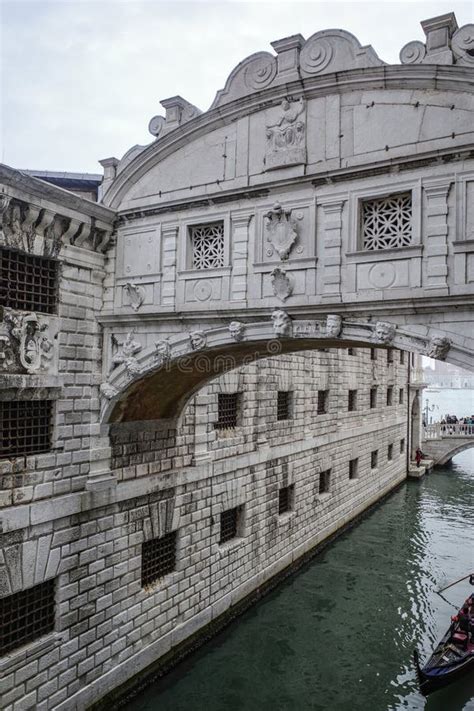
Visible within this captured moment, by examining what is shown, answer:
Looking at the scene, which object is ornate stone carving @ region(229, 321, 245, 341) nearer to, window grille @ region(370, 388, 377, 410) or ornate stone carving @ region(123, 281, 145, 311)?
ornate stone carving @ region(123, 281, 145, 311)

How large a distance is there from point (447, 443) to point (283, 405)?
63.9 ft

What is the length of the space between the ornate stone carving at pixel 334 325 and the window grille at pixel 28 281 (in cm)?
417

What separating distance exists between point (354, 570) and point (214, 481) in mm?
6049

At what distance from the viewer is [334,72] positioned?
733 centimetres

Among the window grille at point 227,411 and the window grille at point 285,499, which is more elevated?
the window grille at point 227,411

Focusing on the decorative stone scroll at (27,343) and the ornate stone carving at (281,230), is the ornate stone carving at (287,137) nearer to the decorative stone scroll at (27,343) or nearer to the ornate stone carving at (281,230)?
the ornate stone carving at (281,230)

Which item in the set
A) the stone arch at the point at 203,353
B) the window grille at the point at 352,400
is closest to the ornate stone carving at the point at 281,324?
the stone arch at the point at 203,353

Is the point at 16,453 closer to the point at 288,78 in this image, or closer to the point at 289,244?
the point at 289,244

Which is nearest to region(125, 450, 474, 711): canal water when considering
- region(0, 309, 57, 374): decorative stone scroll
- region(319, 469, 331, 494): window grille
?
region(319, 469, 331, 494): window grille

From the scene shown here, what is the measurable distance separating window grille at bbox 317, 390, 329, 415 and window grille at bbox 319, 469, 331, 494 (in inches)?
73.5

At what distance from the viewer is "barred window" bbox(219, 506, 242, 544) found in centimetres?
1228

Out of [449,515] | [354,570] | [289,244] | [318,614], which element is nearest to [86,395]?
[289,244]

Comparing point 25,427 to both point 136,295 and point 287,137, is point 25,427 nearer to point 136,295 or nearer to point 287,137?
point 136,295

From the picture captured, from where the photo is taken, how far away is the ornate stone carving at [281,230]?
7.55m
